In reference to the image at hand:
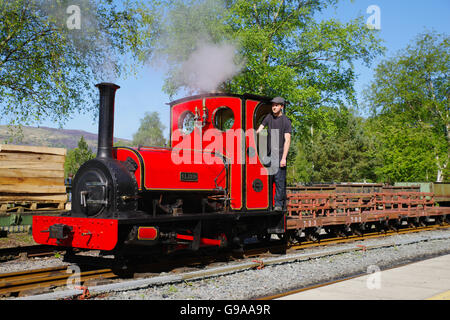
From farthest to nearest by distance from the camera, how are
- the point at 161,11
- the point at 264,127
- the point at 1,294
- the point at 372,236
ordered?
the point at 161,11 < the point at 372,236 < the point at 264,127 < the point at 1,294

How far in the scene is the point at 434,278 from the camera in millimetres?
5824

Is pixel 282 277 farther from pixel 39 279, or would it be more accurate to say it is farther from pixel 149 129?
pixel 149 129

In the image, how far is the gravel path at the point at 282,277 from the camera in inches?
204

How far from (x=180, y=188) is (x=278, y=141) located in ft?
6.92

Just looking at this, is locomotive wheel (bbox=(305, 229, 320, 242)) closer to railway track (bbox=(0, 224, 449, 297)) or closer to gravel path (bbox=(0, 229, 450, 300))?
gravel path (bbox=(0, 229, 450, 300))

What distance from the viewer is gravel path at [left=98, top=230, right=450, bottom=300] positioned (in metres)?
5.19

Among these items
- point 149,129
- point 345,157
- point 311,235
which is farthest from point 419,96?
point 149,129

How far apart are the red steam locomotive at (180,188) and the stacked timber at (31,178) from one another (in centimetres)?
433

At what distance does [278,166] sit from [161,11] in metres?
13.1

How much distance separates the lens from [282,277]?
20.8 ft

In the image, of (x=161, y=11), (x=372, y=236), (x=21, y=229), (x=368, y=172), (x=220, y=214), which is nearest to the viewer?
(x=220, y=214)

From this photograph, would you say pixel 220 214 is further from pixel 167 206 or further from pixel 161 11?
pixel 161 11

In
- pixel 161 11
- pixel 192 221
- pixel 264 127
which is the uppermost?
pixel 161 11

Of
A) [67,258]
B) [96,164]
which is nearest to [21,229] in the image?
[67,258]
